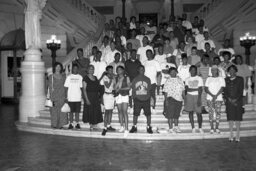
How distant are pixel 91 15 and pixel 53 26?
2728mm

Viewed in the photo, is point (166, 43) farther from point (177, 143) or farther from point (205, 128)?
point (177, 143)

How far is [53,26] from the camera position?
1914cm

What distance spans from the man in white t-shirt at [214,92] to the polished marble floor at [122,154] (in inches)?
29.5

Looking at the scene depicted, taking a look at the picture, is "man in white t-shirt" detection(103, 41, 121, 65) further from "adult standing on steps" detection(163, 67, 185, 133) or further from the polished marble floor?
the polished marble floor

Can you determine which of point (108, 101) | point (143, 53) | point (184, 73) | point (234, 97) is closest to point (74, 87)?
point (108, 101)

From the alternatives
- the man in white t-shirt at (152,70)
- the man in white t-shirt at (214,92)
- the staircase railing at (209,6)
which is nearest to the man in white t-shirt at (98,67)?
the man in white t-shirt at (152,70)

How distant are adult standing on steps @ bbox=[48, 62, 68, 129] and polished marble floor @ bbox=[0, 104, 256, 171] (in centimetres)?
88

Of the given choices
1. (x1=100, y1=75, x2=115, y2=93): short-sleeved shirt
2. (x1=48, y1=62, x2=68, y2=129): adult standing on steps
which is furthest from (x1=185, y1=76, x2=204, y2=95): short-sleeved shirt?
(x1=48, y1=62, x2=68, y2=129): adult standing on steps

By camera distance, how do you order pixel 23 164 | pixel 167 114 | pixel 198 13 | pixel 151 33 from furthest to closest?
pixel 198 13 < pixel 151 33 < pixel 167 114 < pixel 23 164

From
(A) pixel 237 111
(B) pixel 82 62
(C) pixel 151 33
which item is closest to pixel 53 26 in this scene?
(C) pixel 151 33

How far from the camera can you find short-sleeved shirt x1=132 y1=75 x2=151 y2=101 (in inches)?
347

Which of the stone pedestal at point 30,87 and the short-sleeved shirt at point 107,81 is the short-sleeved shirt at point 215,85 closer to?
the short-sleeved shirt at point 107,81

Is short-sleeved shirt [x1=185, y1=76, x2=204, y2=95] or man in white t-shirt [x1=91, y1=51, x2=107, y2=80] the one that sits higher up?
man in white t-shirt [x1=91, y1=51, x2=107, y2=80]

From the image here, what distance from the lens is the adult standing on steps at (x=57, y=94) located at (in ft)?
32.0
